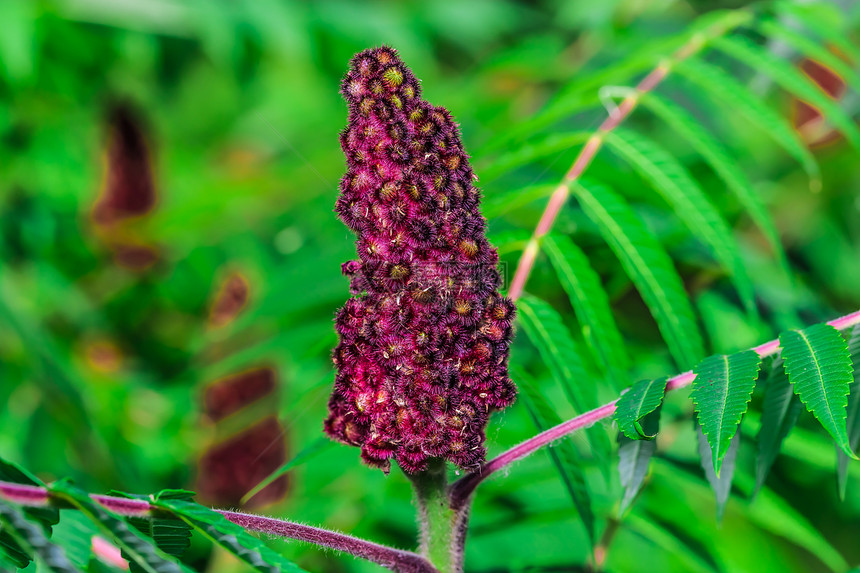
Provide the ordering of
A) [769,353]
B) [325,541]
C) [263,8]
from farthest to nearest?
[263,8] → [769,353] → [325,541]

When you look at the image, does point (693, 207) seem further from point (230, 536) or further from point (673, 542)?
point (230, 536)

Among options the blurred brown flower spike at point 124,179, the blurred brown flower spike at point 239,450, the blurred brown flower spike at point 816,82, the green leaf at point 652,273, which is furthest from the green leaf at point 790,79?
the blurred brown flower spike at point 124,179

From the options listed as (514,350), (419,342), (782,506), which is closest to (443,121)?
(419,342)

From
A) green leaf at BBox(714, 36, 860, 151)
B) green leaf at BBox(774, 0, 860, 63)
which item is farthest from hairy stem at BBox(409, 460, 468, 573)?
green leaf at BBox(774, 0, 860, 63)

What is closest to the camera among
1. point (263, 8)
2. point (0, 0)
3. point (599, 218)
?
point (599, 218)

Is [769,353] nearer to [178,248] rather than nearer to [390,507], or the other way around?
[390,507]

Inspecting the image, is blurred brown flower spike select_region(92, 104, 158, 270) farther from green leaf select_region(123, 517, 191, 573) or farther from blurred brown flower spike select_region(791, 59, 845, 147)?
green leaf select_region(123, 517, 191, 573)

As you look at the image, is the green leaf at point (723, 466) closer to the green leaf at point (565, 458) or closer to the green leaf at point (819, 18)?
the green leaf at point (565, 458)
